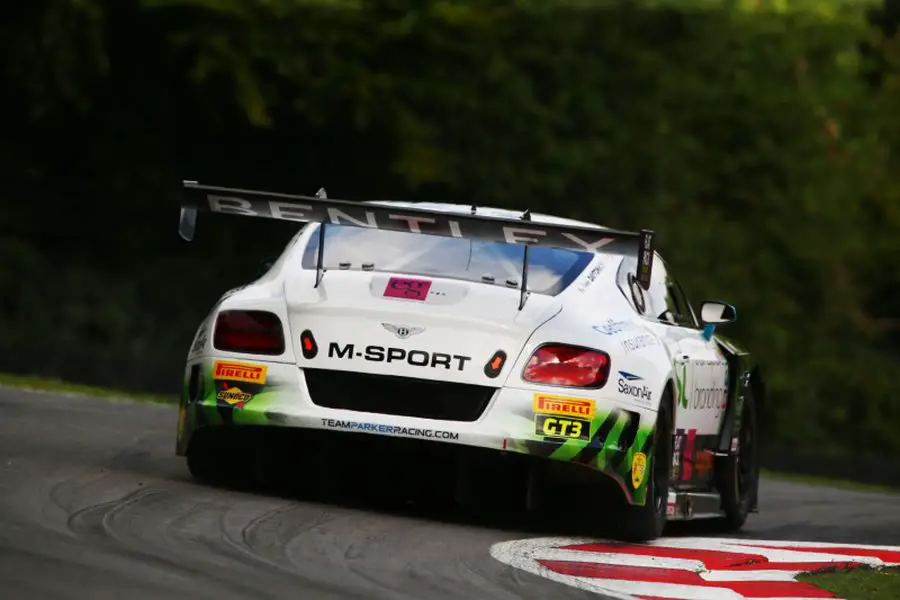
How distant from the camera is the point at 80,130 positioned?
2417cm

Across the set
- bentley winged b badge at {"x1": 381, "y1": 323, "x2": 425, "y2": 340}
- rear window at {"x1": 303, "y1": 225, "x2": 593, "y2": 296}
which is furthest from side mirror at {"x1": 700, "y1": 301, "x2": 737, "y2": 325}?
bentley winged b badge at {"x1": 381, "y1": 323, "x2": 425, "y2": 340}

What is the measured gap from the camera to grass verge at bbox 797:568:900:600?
22.9ft

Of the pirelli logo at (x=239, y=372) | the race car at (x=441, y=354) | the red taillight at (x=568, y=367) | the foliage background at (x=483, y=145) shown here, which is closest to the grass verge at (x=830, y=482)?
the foliage background at (x=483, y=145)

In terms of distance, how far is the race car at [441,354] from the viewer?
25.4 ft

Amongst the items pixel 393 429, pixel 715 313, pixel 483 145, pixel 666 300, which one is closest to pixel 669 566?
pixel 393 429

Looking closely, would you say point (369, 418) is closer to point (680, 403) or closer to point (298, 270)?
point (298, 270)

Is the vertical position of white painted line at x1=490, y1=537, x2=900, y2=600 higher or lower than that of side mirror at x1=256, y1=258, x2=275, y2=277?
lower

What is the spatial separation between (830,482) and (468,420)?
886cm

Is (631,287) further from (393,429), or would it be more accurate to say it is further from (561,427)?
(393,429)

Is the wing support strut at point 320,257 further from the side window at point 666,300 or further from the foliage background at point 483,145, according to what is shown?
the foliage background at point 483,145

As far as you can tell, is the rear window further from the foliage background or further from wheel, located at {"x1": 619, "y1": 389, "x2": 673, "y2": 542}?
the foliage background

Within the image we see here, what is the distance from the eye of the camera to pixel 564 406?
778cm

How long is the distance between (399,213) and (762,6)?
20641mm

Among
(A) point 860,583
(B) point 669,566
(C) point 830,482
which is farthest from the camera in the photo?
(C) point 830,482
